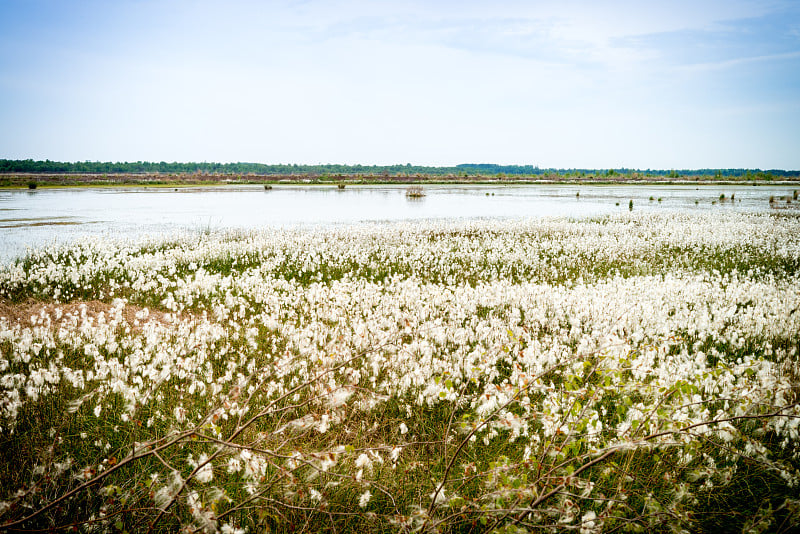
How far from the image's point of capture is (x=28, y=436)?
18.0 ft

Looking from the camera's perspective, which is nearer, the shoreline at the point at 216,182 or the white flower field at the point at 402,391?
the white flower field at the point at 402,391

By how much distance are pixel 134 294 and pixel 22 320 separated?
2603 mm

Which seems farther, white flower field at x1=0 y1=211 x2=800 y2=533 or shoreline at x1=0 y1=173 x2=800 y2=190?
shoreline at x1=0 y1=173 x2=800 y2=190

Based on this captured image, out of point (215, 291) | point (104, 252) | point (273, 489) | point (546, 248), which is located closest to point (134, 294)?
point (215, 291)

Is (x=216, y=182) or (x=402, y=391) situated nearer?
(x=402, y=391)

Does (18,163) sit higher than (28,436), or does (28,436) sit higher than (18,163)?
(18,163)

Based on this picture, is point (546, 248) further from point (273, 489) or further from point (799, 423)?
point (273, 489)

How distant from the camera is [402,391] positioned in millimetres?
6848

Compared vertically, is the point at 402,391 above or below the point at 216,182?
below

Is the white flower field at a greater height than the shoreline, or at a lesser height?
lesser

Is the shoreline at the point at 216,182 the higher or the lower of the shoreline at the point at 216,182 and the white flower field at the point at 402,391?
the higher

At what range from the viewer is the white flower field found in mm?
3605

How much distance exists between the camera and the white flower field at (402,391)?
3.61m

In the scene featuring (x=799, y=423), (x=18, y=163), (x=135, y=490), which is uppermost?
(x=18, y=163)
